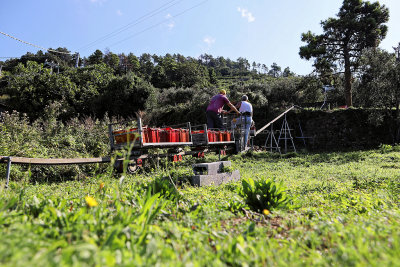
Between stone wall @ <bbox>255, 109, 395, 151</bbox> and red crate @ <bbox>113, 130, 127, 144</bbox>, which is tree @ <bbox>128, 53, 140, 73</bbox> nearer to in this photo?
stone wall @ <bbox>255, 109, 395, 151</bbox>

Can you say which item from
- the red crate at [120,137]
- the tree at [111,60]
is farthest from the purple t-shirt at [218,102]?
the tree at [111,60]

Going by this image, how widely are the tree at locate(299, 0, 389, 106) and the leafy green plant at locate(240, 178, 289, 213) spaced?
16354 millimetres

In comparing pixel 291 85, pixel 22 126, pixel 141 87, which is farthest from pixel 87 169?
pixel 291 85

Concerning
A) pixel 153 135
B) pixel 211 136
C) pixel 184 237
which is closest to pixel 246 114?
pixel 211 136

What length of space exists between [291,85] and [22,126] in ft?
80.6

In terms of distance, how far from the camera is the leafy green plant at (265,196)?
2.65 m

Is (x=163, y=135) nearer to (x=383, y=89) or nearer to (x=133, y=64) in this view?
(x=383, y=89)

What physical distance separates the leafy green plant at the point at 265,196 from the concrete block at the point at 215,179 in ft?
5.11

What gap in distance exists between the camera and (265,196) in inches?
106

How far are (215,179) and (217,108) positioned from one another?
427 cm

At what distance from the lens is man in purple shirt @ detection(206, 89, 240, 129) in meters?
8.21

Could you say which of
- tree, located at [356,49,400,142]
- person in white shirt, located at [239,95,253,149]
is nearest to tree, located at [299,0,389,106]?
tree, located at [356,49,400,142]

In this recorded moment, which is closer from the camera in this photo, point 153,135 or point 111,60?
point 153,135

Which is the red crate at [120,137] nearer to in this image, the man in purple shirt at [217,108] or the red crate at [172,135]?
the red crate at [172,135]
